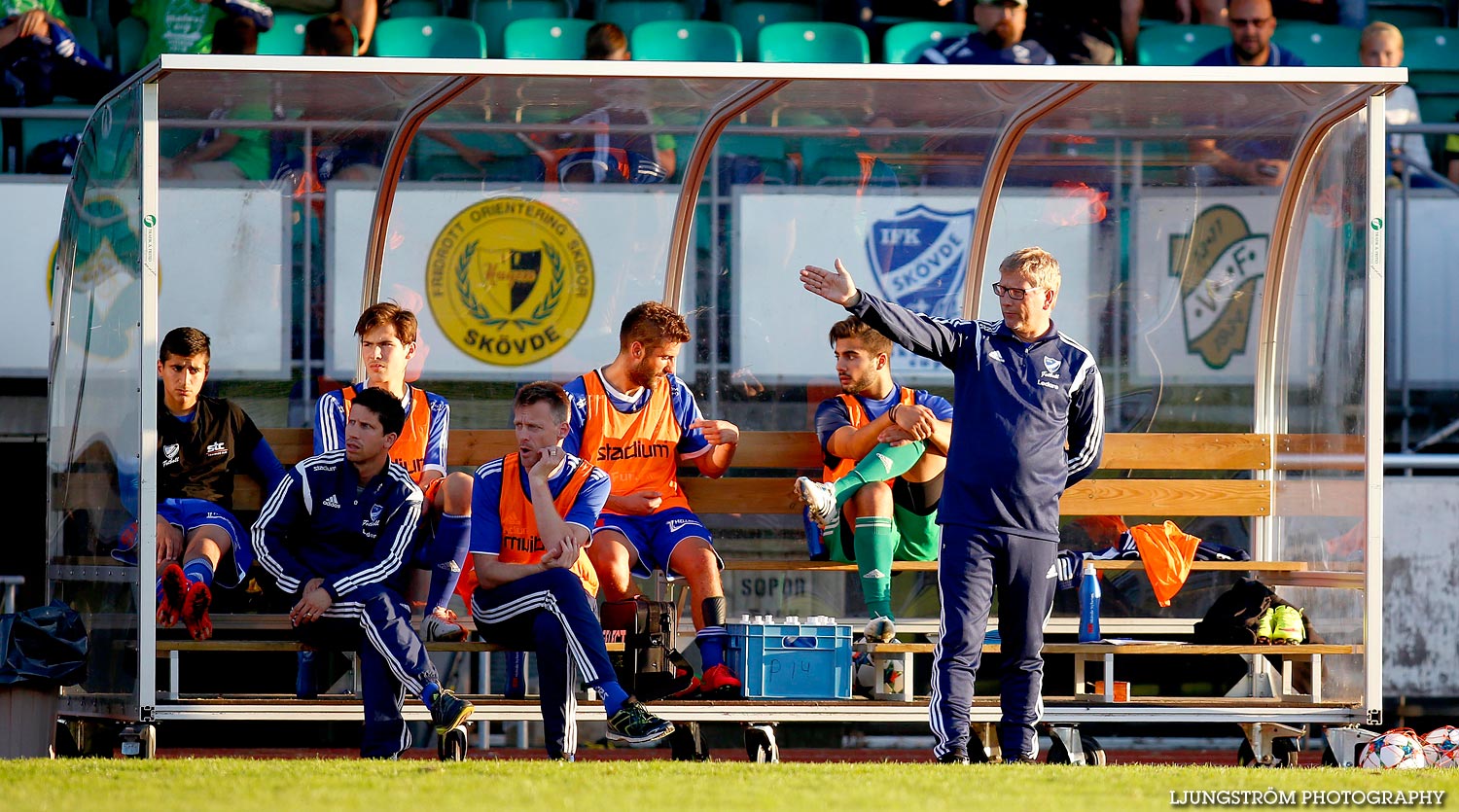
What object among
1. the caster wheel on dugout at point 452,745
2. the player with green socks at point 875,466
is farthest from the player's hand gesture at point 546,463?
the player with green socks at point 875,466

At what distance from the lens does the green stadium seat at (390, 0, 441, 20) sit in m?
11.7

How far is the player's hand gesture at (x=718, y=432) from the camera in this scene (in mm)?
7305

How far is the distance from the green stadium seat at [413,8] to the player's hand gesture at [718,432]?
17.3 ft

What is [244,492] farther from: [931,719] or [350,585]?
[931,719]

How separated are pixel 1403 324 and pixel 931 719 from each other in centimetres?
459

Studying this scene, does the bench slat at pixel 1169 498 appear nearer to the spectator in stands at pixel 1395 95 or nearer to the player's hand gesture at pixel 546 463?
the player's hand gesture at pixel 546 463

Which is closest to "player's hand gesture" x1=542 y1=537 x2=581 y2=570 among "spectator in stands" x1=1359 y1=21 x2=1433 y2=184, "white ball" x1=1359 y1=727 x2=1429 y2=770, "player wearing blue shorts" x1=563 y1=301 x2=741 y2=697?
"player wearing blue shorts" x1=563 y1=301 x2=741 y2=697

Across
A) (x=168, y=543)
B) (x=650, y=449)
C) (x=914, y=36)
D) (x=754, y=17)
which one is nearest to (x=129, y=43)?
(x=754, y=17)

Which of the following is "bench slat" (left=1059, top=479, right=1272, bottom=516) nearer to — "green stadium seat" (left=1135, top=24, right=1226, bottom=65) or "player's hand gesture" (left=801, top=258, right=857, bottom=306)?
"player's hand gesture" (left=801, top=258, right=857, bottom=306)

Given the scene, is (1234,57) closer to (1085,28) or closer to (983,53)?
(1085,28)

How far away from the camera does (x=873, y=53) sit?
465 inches

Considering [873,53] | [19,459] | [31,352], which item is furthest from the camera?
[873,53]

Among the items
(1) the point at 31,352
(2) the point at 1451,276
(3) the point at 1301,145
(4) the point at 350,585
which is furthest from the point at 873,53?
(4) the point at 350,585

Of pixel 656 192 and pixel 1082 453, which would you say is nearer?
pixel 1082 453
